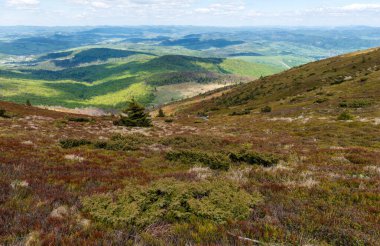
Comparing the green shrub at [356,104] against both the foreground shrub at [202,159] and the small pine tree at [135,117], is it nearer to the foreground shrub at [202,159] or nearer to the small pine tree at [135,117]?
the small pine tree at [135,117]

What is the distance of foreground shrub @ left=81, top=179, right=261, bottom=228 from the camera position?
21.6 feet

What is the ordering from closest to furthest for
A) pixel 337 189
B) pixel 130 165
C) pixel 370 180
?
pixel 337 189, pixel 370 180, pixel 130 165

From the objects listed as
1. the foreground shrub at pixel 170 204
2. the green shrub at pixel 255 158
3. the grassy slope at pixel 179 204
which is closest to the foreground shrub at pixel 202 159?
the grassy slope at pixel 179 204

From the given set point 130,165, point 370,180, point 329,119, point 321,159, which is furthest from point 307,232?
point 329,119

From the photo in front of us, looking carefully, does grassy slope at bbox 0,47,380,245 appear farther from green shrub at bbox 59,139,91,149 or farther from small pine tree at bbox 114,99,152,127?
small pine tree at bbox 114,99,152,127

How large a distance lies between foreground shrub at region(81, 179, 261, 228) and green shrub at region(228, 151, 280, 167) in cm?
563

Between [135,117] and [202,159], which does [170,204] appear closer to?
[202,159]

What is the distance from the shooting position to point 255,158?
14.0m

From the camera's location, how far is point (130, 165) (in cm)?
1324

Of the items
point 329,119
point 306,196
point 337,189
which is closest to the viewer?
point 306,196

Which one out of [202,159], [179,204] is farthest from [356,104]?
[179,204]

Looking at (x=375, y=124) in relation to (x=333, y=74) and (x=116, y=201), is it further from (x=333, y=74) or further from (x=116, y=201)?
(x=333, y=74)

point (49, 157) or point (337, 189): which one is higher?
point (337, 189)

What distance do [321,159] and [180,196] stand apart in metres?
10.7
